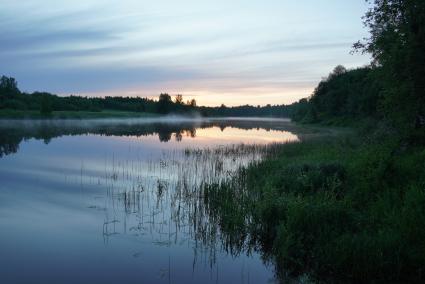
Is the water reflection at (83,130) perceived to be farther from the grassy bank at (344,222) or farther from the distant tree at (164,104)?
the distant tree at (164,104)

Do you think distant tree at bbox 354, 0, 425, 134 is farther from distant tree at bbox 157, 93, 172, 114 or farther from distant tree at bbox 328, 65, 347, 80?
distant tree at bbox 157, 93, 172, 114

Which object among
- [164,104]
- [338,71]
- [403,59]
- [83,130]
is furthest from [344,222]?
[164,104]

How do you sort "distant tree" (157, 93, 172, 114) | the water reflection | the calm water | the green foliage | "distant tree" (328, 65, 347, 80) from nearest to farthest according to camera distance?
the calm water
the water reflection
the green foliage
"distant tree" (328, 65, 347, 80)
"distant tree" (157, 93, 172, 114)

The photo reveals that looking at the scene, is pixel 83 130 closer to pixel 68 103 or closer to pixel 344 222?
pixel 344 222

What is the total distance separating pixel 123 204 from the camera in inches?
542

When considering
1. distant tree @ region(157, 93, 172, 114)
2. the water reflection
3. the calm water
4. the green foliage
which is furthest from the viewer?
distant tree @ region(157, 93, 172, 114)

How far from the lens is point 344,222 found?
9.55m

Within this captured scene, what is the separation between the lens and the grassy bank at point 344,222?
7.82 meters

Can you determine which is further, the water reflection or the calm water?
the water reflection

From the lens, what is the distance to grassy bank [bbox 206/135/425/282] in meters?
7.82

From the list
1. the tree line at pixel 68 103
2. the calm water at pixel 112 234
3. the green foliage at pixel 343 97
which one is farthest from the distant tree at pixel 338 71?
the calm water at pixel 112 234

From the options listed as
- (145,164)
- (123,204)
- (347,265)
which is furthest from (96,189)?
(347,265)

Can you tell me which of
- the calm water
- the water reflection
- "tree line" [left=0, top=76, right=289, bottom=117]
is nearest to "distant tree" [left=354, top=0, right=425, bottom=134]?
the calm water

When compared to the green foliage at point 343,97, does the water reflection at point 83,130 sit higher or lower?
lower
